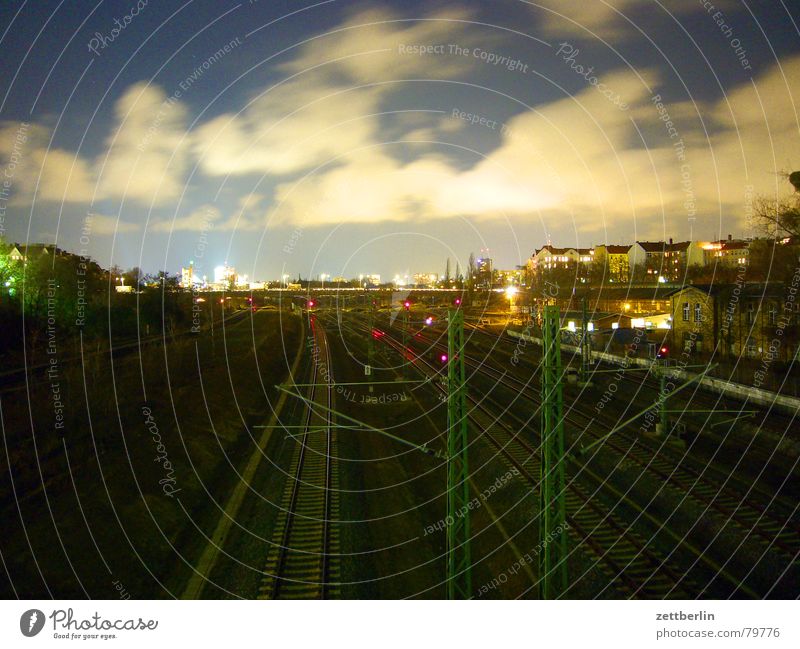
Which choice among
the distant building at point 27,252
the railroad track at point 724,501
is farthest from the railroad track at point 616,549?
the distant building at point 27,252

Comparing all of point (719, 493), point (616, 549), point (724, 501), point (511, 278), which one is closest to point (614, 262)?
point (511, 278)

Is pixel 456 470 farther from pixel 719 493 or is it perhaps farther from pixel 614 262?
pixel 614 262

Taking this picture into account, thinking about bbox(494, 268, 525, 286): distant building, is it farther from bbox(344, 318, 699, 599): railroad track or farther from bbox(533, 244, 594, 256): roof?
bbox(344, 318, 699, 599): railroad track

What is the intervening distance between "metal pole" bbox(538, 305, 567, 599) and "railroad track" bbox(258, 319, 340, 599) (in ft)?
11.7

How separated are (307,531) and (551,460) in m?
5.89

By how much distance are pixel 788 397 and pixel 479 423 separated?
10.1m

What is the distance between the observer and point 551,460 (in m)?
7.54

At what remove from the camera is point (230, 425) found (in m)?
19.1

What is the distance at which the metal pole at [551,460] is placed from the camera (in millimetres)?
7273

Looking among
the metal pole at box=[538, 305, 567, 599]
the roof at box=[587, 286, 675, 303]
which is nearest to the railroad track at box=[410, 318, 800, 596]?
the metal pole at box=[538, 305, 567, 599]

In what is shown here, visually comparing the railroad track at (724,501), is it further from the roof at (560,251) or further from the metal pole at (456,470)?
the roof at (560,251)

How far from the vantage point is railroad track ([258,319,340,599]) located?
30.5 feet

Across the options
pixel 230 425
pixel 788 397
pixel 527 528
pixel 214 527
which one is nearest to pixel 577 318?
pixel 788 397
